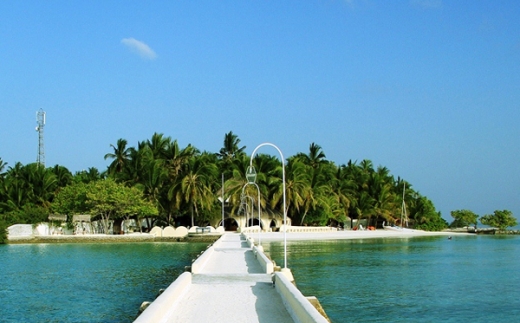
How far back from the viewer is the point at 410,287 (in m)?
21.5

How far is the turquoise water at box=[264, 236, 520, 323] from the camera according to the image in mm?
16141

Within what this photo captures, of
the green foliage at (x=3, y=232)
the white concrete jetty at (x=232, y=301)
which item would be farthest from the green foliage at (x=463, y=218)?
the white concrete jetty at (x=232, y=301)

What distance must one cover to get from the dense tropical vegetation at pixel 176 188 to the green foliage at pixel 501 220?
2169cm

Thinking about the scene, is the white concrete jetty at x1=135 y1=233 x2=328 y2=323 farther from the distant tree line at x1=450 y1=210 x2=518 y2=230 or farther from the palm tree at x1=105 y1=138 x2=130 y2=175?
the distant tree line at x1=450 y1=210 x2=518 y2=230

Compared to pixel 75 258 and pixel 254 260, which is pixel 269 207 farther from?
pixel 254 260

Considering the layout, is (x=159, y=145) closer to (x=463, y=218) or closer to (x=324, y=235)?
(x=324, y=235)

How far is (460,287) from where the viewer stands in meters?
21.6

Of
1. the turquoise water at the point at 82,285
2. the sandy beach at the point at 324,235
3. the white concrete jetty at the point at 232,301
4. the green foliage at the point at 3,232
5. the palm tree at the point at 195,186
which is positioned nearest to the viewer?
the white concrete jetty at the point at 232,301

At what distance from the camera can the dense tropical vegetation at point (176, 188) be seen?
→ 193 ft

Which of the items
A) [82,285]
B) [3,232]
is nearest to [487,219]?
[3,232]

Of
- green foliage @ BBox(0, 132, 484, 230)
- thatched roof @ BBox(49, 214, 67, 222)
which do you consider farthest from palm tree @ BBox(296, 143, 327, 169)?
thatched roof @ BBox(49, 214, 67, 222)

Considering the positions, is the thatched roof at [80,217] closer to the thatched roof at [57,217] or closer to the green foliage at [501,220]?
the thatched roof at [57,217]

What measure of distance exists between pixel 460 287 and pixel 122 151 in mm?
50721

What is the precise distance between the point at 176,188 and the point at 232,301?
48.7 m
